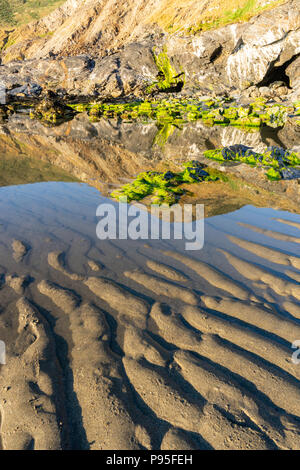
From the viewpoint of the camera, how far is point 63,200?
8.10 m

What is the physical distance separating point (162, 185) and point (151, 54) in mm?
45156

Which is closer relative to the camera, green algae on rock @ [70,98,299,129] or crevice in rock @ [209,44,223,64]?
green algae on rock @ [70,98,299,129]

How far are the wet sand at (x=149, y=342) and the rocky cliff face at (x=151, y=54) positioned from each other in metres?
35.7

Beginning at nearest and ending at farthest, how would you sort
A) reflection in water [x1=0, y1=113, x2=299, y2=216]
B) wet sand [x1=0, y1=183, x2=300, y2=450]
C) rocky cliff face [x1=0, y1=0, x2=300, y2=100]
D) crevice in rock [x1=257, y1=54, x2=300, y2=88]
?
wet sand [x1=0, y1=183, x2=300, y2=450] → reflection in water [x1=0, y1=113, x2=299, y2=216] → rocky cliff face [x1=0, y1=0, x2=300, y2=100] → crevice in rock [x1=257, y1=54, x2=300, y2=88]

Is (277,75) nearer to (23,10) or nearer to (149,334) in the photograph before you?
(149,334)

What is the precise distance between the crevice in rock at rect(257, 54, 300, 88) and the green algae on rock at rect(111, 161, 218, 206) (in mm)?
32968

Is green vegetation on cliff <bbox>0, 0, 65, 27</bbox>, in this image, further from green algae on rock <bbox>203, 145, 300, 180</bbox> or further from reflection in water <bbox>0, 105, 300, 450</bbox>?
reflection in water <bbox>0, 105, 300, 450</bbox>

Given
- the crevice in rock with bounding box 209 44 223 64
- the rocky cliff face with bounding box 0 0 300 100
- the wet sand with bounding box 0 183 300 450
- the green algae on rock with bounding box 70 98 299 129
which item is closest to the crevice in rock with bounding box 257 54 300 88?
A: the rocky cliff face with bounding box 0 0 300 100

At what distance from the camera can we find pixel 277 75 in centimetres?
3503

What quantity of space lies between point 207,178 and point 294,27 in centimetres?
3493

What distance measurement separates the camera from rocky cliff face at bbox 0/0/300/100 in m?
33.0

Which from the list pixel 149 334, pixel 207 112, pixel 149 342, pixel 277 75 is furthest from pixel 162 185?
pixel 277 75
